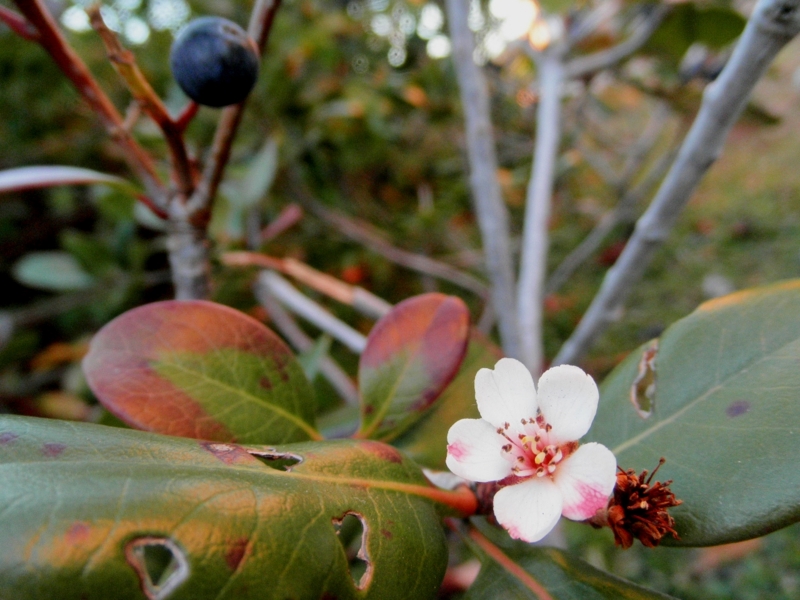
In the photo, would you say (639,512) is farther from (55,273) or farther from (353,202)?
(353,202)

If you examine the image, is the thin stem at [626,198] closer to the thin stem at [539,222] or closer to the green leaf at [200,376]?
the thin stem at [539,222]

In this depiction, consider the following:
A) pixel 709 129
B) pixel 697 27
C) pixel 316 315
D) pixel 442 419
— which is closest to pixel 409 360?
pixel 442 419

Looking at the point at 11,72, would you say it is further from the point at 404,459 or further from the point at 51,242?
the point at 404,459

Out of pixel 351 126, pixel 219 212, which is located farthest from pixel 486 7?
pixel 219 212

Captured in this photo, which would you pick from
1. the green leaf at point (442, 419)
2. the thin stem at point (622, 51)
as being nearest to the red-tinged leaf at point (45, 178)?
the green leaf at point (442, 419)

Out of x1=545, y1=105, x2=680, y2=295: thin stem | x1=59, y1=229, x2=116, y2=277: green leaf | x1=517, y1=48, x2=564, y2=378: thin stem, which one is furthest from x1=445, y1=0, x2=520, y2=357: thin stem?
x1=59, y1=229, x2=116, y2=277: green leaf

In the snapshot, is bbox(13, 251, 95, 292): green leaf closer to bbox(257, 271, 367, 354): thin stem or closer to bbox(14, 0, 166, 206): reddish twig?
bbox(257, 271, 367, 354): thin stem
